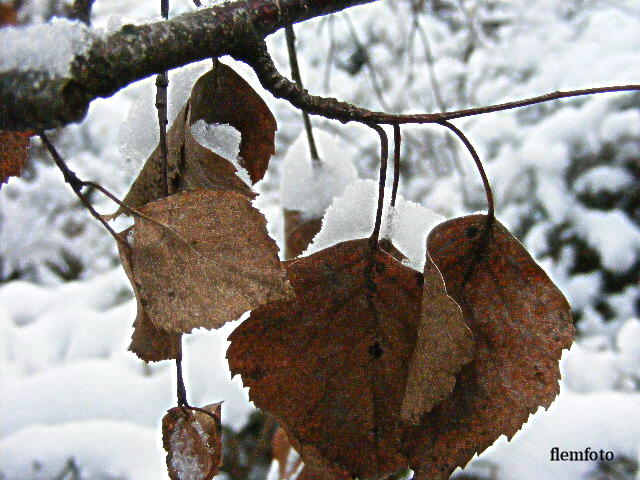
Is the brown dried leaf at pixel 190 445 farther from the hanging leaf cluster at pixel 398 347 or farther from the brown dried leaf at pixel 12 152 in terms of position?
the brown dried leaf at pixel 12 152

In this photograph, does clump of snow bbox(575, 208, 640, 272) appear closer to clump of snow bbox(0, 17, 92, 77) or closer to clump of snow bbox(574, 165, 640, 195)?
clump of snow bbox(574, 165, 640, 195)

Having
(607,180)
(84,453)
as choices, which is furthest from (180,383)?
(607,180)

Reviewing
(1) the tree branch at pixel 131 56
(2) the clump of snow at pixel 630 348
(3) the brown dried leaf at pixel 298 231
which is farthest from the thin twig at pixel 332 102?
(2) the clump of snow at pixel 630 348

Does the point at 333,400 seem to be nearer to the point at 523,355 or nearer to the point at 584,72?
the point at 523,355

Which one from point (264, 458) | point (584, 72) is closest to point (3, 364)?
point (264, 458)

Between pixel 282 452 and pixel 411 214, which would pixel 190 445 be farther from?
pixel 282 452

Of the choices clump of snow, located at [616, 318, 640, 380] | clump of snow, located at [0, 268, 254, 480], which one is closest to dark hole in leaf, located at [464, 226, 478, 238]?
clump of snow, located at [0, 268, 254, 480]
